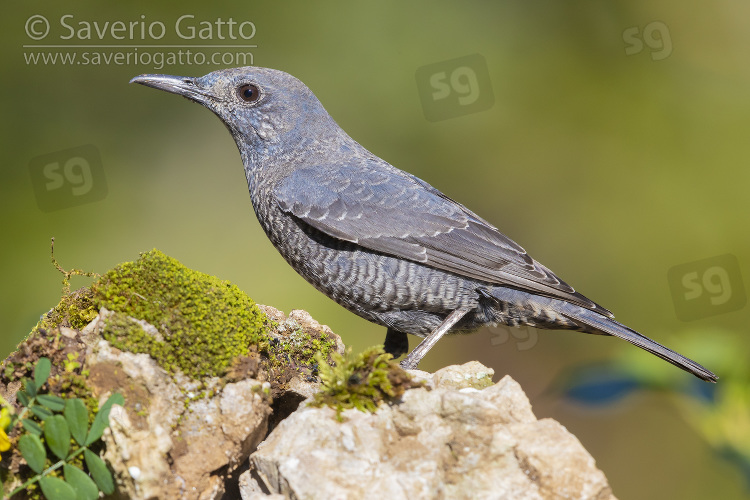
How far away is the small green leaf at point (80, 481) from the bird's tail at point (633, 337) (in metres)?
2.96

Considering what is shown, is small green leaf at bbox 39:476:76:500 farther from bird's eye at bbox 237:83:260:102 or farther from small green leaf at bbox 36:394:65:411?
bird's eye at bbox 237:83:260:102

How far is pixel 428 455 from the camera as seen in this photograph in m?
2.99

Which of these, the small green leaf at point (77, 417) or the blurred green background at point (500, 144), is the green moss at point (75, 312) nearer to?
the small green leaf at point (77, 417)

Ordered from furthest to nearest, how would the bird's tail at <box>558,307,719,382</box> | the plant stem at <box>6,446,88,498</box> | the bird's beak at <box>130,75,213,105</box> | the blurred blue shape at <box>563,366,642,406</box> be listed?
the bird's beak at <box>130,75,213,105</box> → the bird's tail at <box>558,307,719,382</box> → the blurred blue shape at <box>563,366,642,406</box> → the plant stem at <box>6,446,88,498</box>

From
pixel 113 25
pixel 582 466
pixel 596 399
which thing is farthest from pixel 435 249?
pixel 113 25

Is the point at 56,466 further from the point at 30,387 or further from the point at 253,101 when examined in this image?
A: the point at 253,101

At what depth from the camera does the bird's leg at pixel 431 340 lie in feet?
14.7

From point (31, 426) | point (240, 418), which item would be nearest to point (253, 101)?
point (240, 418)

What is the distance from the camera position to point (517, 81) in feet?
25.6

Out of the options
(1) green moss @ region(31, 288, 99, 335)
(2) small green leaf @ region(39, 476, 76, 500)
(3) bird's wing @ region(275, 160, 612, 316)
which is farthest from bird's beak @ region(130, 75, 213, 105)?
(2) small green leaf @ region(39, 476, 76, 500)

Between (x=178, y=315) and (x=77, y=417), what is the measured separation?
0.69 m

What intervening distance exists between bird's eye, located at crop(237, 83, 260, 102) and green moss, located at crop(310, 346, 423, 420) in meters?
2.42

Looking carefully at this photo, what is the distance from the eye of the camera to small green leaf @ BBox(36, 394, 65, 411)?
2867mm

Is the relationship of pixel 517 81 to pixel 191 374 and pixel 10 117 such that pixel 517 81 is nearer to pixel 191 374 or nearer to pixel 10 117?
pixel 10 117
